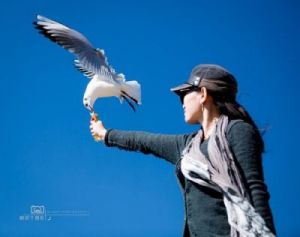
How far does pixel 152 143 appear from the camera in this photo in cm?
98

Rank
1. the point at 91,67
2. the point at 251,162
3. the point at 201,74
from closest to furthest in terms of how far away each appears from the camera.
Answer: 1. the point at 251,162
2. the point at 201,74
3. the point at 91,67

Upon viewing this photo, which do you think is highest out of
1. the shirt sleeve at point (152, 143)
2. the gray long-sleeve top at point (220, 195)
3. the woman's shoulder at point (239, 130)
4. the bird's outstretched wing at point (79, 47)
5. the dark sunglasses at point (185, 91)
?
the bird's outstretched wing at point (79, 47)

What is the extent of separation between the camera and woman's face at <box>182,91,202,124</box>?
95cm

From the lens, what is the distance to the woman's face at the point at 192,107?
3.11 feet

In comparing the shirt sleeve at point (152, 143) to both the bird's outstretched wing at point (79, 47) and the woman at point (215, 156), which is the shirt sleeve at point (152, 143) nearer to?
the woman at point (215, 156)

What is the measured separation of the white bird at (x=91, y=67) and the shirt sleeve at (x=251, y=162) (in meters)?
0.32

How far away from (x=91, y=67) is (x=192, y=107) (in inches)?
10.6

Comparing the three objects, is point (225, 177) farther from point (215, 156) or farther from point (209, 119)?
point (209, 119)

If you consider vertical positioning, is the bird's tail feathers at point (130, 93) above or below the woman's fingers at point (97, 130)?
above

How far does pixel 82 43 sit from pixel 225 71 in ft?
1.19

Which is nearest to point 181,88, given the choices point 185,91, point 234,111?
point 185,91

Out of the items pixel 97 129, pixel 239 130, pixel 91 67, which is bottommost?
pixel 239 130

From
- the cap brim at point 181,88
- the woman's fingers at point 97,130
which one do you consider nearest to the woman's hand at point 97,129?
the woman's fingers at point 97,130

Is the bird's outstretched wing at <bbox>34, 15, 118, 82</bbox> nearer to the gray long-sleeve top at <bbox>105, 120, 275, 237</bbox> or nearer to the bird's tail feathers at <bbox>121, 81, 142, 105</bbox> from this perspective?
the bird's tail feathers at <bbox>121, 81, 142, 105</bbox>
